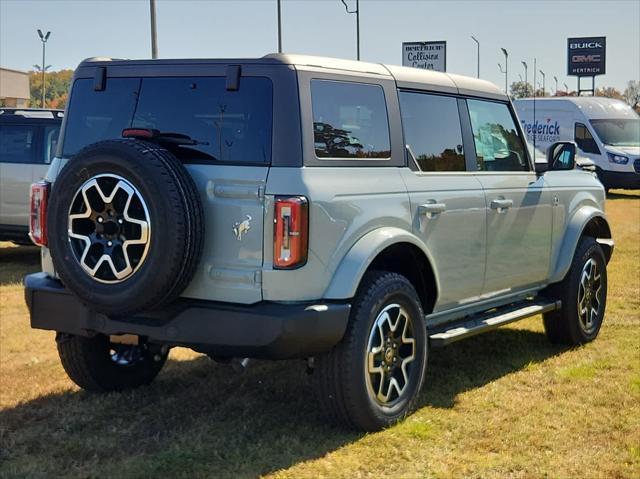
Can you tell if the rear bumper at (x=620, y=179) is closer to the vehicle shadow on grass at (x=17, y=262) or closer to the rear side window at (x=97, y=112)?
the vehicle shadow on grass at (x=17, y=262)

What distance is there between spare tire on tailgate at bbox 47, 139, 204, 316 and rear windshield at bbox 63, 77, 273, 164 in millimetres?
262

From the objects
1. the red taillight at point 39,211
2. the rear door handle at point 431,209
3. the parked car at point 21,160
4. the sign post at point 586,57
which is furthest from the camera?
the sign post at point 586,57

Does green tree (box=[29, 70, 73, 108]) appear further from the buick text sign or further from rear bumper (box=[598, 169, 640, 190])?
rear bumper (box=[598, 169, 640, 190])

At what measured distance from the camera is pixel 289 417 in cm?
495

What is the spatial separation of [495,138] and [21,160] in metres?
6.90

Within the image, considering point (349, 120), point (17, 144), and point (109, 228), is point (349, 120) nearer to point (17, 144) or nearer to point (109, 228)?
point (109, 228)

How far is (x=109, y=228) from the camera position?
4207mm

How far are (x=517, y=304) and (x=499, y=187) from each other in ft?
3.24

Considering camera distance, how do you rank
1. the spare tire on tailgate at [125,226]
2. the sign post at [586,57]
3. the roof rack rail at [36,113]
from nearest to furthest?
1. the spare tire on tailgate at [125,226]
2. the roof rack rail at [36,113]
3. the sign post at [586,57]

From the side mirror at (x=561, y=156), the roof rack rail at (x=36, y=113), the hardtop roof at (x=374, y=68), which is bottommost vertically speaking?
the side mirror at (x=561, y=156)

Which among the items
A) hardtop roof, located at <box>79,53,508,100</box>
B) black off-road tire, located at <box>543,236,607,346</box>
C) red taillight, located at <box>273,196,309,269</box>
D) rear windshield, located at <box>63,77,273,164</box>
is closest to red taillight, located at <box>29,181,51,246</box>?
rear windshield, located at <box>63,77,273,164</box>

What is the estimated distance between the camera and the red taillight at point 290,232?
4.14m

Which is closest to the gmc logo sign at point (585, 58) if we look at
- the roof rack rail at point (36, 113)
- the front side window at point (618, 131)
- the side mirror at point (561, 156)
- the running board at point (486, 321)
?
the front side window at point (618, 131)

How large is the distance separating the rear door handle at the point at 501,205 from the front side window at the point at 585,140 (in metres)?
20.0
